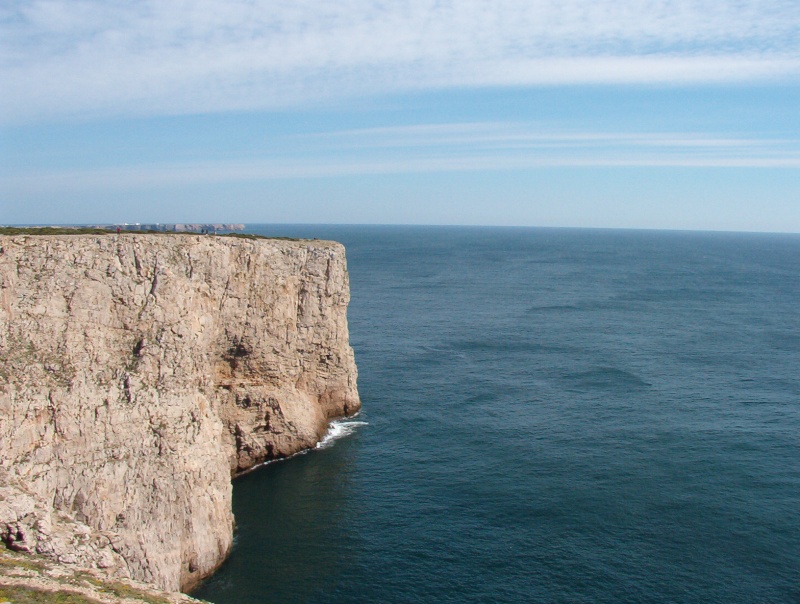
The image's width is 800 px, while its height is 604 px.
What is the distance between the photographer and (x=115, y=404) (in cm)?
3916

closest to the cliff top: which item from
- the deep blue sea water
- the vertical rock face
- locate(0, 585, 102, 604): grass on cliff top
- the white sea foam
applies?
locate(0, 585, 102, 604): grass on cliff top

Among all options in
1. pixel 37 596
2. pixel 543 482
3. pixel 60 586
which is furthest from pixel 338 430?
pixel 37 596

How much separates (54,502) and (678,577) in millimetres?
35792

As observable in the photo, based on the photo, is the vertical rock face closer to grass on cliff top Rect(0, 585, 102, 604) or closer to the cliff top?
the cliff top

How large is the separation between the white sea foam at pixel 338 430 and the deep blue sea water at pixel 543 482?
778 mm

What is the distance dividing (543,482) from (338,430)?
2098 cm

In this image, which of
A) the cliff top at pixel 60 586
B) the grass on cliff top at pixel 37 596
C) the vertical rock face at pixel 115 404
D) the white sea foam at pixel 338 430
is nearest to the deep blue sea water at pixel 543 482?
the white sea foam at pixel 338 430

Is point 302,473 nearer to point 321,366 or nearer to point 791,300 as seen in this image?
point 321,366

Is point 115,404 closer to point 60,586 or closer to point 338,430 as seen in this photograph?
point 60,586

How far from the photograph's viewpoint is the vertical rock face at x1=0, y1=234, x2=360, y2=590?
35.2 m

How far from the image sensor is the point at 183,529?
133 ft

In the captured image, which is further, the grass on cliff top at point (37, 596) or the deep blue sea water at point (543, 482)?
the deep blue sea water at point (543, 482)

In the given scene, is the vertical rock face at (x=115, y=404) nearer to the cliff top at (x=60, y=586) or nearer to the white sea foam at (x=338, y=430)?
the cliff top at (x=60, y=586)

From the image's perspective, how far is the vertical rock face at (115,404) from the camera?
116 ft
